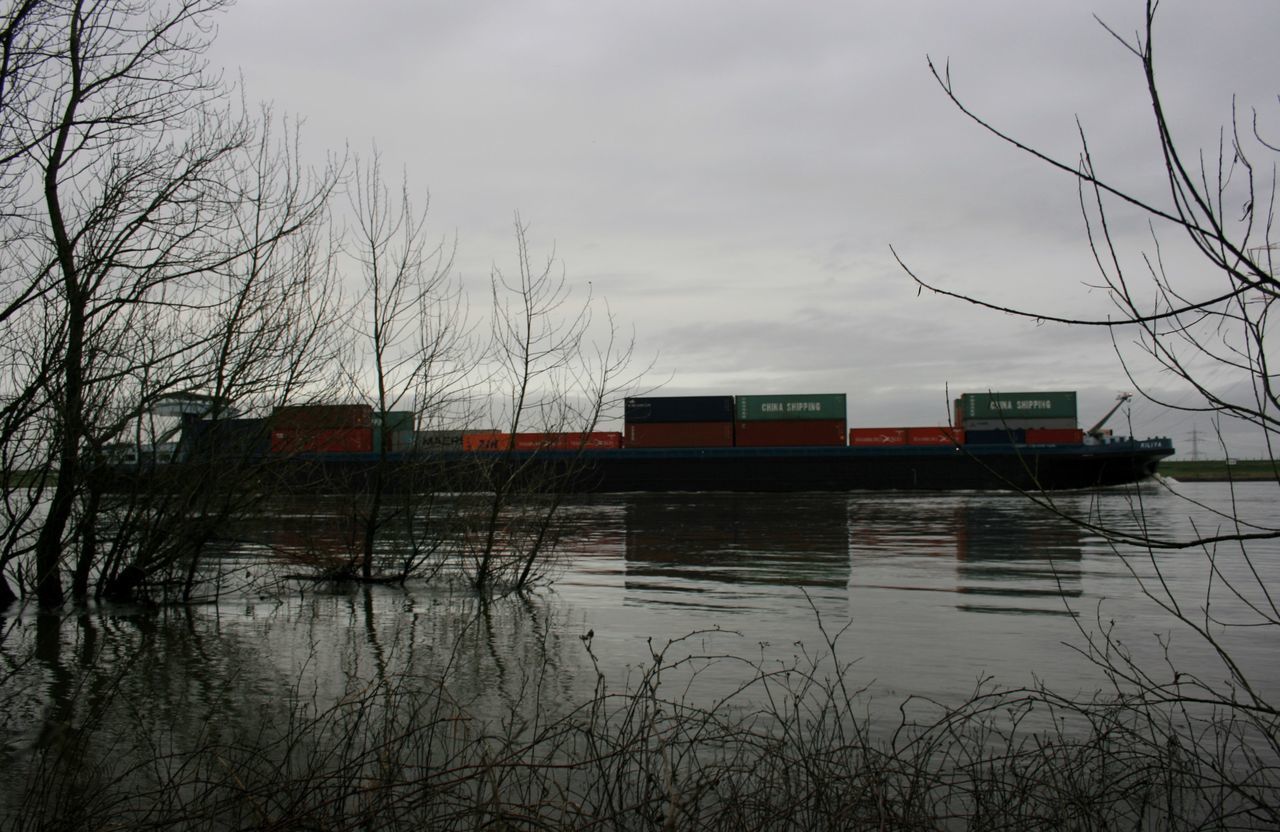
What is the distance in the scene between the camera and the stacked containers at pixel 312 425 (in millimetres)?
11992

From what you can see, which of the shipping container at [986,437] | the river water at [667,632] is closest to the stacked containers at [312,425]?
the river water at [667,632]

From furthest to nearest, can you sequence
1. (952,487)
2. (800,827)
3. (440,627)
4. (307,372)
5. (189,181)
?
(952,487) < (307,372) < (440,627) < (189,181) < (800,827)

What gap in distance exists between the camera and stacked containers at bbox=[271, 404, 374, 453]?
11992 millimetres

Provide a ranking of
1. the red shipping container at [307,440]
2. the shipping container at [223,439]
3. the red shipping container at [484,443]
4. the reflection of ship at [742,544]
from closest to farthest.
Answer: the shipping container at [223,439] < the red shipping container at [307,440] < the red shipping container at [484,443] < the reflection of ship at [742,544]

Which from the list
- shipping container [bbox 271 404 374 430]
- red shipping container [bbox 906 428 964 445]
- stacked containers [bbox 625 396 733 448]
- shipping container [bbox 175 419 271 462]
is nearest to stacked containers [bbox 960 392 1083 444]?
red shipping container [bbox 906 428 964 445]

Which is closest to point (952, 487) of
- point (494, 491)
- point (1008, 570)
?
point (1008, 570)

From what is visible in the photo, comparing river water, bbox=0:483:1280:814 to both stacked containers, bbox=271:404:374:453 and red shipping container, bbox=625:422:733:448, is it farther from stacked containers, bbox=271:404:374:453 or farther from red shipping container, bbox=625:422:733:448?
red shipping container, bbox=625:422:733:448

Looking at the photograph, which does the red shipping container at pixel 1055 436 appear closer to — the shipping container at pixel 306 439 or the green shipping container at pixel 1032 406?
the green shipping container at pixel 1032 406

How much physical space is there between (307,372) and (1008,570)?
11.8 m

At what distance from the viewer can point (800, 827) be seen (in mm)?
4625

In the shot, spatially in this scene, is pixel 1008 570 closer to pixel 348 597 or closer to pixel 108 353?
pixel 348 597

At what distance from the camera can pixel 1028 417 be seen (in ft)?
183

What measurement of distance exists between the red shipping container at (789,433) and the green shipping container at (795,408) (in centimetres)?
28

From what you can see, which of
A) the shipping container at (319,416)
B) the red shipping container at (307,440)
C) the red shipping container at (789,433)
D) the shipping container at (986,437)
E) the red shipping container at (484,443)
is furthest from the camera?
the red shipping container at (789,433)
